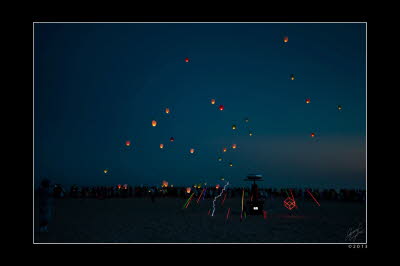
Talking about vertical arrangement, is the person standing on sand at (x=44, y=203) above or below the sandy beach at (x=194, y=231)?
above

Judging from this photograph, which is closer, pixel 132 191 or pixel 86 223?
pixel 86 223

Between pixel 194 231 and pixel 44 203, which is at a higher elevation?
pixel 44 203

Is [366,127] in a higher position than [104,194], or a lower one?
higher

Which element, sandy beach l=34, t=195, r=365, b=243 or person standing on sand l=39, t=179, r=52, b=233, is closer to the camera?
sandy beach l=34, t=195, r=365, b=243

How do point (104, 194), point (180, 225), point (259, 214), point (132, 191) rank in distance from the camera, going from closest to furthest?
1. point (180, 225)
2. point (259, 214)
3. point (104, 194)
4. point (132, 191)

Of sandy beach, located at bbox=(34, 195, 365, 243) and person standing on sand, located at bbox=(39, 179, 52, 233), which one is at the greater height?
person standing on sand, located at bbox=(39, 179, 52, 233)

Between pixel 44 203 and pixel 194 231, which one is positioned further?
pixel 194 231

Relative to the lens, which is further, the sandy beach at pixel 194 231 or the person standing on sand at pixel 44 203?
the person standing on sand at pixel 44 203
